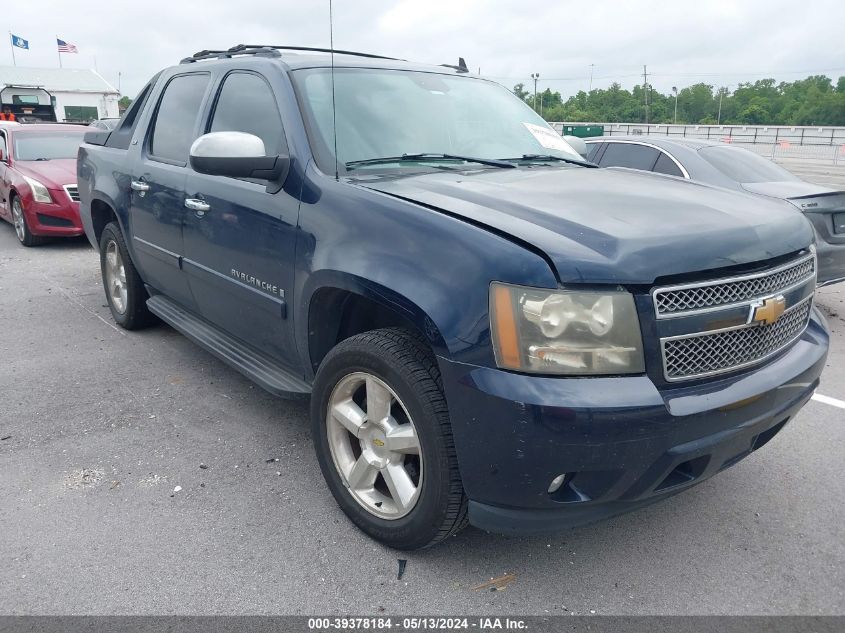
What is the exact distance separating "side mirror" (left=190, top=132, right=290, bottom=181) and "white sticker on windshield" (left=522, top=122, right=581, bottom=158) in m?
1.54

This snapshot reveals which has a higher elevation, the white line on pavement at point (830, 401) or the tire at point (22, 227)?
the tire at point (22, 227)

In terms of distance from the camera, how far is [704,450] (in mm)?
2191

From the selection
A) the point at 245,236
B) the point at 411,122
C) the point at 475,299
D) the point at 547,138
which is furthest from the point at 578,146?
the point at 475,299

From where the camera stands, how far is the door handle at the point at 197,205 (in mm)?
3570

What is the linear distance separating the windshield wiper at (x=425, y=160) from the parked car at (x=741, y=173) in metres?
3.05

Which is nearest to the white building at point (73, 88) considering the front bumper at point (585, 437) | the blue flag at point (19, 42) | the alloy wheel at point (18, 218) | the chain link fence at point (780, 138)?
the blue flag at point (19, 42)

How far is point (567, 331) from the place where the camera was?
2.08m

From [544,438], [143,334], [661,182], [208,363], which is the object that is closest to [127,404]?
[208,363]

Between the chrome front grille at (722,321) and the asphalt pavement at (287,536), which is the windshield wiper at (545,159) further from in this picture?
the asphalt pavement at (287,536)

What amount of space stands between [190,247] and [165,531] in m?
1.63

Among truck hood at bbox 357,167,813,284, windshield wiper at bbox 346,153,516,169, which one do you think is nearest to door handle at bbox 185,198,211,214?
windshield wiper at bbox 346,153,516,169

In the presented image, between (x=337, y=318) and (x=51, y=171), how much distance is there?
7.92m

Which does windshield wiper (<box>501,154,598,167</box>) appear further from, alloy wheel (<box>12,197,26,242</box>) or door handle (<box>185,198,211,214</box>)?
alloy wheel (<box>12,197,26,242</box>)

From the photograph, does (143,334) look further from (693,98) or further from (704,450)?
(693,98)
